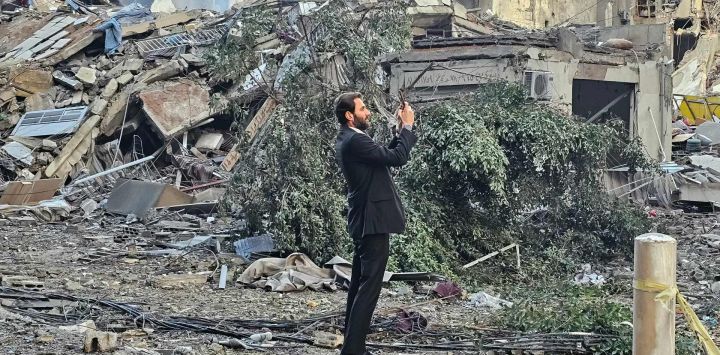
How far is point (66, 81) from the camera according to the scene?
2077cm

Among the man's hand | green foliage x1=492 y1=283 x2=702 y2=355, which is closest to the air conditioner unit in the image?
green foliage x1=492 y1=283 x2=702 y2=355

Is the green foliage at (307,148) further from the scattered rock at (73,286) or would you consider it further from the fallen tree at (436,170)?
the scattered rock at (73,286)

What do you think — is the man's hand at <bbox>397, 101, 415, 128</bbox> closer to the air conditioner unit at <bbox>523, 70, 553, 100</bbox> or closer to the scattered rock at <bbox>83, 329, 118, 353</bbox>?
the scattered rock at <bbox>83, 329, 118, 353</bbox>

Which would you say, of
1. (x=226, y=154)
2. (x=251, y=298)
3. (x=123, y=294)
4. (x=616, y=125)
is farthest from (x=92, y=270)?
(x=226, y=154)

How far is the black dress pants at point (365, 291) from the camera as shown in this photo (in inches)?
225

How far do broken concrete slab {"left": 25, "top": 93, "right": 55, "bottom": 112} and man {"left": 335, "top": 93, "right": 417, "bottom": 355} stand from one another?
15.8 meters

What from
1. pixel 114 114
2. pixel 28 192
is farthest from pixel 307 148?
pixel 114 114

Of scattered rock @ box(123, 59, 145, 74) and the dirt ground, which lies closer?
the dirt ground

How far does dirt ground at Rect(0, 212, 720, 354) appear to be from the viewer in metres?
6.76

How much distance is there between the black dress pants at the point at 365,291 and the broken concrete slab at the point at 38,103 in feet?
52.7

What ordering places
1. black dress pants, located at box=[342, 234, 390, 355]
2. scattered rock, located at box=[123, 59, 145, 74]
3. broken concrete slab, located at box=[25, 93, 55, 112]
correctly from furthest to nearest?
scattered rock, located at box=[123, 59, 145, 74] → broken concrete slab, located at box=[25, 93, 55, 112] → black dress pants, located at box=[342, 234, 390, 355]

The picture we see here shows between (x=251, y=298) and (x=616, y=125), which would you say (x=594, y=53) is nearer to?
(x=616, y=125)

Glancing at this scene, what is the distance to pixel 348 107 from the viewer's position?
596cm

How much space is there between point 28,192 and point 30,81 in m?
4.56
